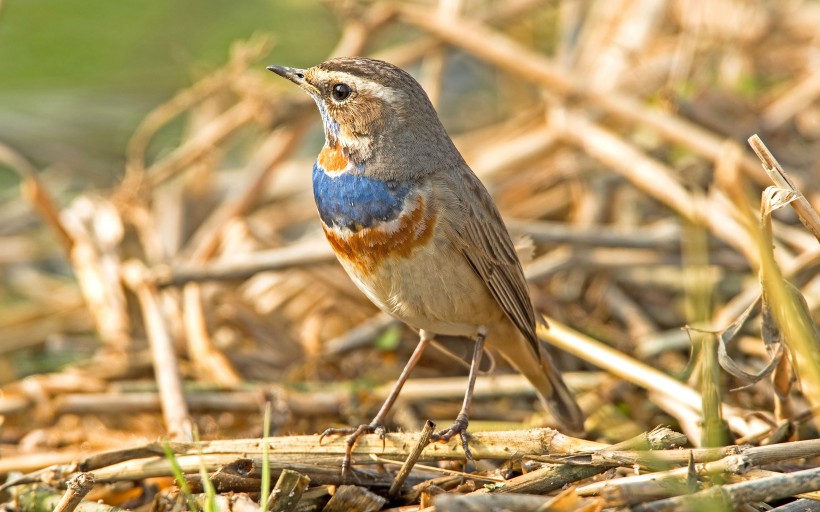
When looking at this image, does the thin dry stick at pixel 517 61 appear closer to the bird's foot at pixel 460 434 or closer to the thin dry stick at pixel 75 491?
the bird's foot at pixel 460 434

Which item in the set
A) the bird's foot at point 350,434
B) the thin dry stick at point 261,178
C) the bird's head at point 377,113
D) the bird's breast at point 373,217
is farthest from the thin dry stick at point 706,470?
the thin dry stick at point 261,178

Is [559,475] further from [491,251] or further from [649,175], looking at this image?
[649,175]

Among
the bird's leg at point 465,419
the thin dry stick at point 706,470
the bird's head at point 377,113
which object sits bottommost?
the thin dry stick at point 706,470

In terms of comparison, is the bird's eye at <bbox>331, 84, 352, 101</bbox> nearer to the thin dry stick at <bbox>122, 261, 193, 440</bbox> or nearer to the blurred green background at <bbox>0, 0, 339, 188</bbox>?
the thin dry stick at <bbox>122, 261, 193, 440</bbox>

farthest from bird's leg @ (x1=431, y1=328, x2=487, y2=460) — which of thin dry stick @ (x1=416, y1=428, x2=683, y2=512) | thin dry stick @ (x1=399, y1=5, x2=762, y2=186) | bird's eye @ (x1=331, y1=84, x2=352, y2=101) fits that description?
thin dry stick @ (x1=399, y1=5, x2=762, y2=186)

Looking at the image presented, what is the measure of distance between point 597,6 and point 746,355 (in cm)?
404

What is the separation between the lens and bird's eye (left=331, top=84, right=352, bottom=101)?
4.07 meters

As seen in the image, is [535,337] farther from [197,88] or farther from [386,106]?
[197,88]

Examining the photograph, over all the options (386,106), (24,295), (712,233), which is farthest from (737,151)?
(24,295)

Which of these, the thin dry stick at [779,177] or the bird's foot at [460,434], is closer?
the thin dry stick at [779,177]

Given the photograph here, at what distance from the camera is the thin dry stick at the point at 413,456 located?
3551 mm

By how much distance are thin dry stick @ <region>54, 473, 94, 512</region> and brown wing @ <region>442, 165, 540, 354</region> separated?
5.31 ft

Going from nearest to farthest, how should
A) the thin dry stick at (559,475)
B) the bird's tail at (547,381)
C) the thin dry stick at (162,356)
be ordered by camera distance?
the thin dry stick at (559,475)
the bird's tail at (547,381)
the thin dry stick at (162,356)

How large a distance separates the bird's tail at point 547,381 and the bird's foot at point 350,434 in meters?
0.79
